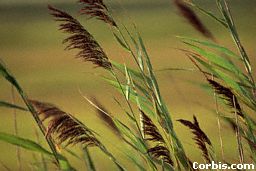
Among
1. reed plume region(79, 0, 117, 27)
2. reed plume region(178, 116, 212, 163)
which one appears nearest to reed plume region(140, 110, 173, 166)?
reed plume region(178, 116, 212, 163)

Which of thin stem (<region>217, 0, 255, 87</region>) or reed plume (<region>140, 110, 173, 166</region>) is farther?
thin stem (<region>217, 0, 255, 87</region>)

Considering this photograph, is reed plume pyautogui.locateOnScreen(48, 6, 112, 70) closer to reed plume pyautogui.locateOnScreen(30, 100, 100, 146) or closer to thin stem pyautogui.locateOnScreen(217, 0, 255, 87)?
reed plume pyautogui.locateOnScreen(30, 100, 100, 146)

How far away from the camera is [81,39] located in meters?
1.08

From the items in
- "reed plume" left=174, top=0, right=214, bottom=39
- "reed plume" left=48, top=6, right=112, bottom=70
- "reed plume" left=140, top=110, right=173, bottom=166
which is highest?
"reed plume" left=174, top=0, right=214, bottom=39

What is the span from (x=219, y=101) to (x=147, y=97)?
0.63 feet

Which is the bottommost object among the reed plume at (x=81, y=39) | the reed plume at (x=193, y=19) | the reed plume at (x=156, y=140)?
the reed plume at (x=156, y=140)

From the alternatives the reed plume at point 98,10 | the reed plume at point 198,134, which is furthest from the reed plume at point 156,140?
the reed plume at point 98,10

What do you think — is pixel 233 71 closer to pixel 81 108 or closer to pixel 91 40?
pixel 91 40

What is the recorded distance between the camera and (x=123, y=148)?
1313mm

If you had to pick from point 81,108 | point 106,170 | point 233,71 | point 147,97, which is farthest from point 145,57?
point 81,108

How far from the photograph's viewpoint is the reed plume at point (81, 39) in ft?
3.42

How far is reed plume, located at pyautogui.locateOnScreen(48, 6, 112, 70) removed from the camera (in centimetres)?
104

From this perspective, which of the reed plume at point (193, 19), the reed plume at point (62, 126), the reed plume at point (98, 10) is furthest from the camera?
the reed plume at point (193, 19)

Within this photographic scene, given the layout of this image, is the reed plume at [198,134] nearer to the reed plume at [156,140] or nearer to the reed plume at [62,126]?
the reed plume at [156,140]
